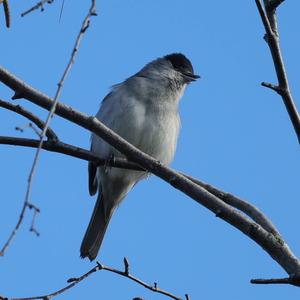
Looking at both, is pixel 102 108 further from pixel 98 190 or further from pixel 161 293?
pixel 161 293

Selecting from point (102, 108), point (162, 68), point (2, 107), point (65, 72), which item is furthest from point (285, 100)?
point (162, 68)

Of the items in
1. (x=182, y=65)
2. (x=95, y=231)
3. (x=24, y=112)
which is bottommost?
(x=24, y=112)

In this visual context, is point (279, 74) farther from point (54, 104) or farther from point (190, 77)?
point (190, 77)

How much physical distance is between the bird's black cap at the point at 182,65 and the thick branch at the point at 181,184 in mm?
5322

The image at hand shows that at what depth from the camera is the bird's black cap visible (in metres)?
9.21

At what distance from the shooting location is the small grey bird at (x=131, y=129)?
7645mm

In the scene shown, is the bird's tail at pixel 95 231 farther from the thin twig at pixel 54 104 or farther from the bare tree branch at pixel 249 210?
the thin twig at pixel 54 104

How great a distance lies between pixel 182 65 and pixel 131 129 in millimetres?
2269

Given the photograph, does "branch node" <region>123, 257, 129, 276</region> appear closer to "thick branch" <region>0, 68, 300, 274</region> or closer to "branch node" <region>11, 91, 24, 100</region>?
"thick branch" <region>0, 68, 300, 274</region>

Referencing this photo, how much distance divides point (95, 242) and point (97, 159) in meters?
3.80

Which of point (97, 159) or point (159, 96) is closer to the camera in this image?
point (97, 159)

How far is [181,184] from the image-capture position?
3848 mm

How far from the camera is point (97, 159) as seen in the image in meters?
4.39

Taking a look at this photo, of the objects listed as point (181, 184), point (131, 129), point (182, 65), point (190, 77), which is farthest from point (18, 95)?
point (182, 65)
